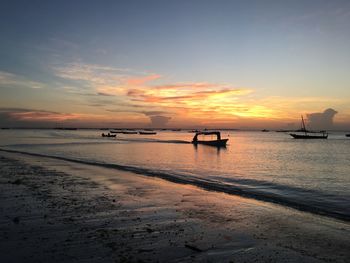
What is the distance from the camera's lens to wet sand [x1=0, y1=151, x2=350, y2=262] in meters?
7.89

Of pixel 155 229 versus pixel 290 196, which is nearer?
pixel 155 229

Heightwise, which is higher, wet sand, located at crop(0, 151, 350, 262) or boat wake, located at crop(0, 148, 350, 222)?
wet sand, located at crop(0, 151, 350, 262)

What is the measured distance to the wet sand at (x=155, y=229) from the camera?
7.89 metres

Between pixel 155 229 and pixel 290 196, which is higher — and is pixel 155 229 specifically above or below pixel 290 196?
above

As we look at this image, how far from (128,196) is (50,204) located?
399cm

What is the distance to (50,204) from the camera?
12945 millimetres

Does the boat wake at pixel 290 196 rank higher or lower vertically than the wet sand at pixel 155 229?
lower

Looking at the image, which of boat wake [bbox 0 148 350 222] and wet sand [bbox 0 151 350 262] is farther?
boat wake [bbox 0 148 350 222]

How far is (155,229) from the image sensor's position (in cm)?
1009

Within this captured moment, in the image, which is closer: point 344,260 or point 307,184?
point 344,260

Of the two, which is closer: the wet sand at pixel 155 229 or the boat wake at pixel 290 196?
the wet sand at pixel 155 229

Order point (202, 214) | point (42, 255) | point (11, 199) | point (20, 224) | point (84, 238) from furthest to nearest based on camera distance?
point (11, 199), point (202, 214), point (20, 224), point (84, 238), point (42, 255)

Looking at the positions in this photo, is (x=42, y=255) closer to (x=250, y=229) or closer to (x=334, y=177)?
(x=250, y=229)

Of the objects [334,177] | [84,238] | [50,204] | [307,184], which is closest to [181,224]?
[84,238]
